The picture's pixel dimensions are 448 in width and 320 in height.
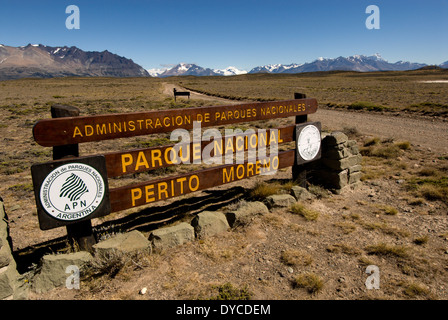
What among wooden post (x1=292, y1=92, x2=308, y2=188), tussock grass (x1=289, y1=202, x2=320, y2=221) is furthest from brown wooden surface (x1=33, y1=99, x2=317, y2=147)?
tussock grass (x1=289, y1=202, x2=320, y2=221)

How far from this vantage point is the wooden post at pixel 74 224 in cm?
370

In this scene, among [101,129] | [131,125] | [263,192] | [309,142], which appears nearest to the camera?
[101,129]

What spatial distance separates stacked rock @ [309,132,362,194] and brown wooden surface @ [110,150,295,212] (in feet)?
6.29

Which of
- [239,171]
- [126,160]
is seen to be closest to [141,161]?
[126,160]

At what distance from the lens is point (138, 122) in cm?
418

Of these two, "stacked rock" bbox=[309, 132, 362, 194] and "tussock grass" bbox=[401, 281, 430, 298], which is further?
"stacked rock" bbox=[309, 132, 362, 194]

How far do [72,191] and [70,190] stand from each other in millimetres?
29

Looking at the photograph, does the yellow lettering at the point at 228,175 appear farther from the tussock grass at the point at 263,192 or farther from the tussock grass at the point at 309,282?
the tussock grass at the point at 309,282

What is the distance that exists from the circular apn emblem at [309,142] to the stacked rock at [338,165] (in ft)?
1.06

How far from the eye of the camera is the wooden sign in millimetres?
3473

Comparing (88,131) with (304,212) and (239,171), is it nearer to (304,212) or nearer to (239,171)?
(239,171)

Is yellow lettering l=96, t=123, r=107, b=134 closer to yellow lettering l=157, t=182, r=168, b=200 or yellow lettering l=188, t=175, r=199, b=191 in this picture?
yellow lettering l=157, t=182, r=168, b=200

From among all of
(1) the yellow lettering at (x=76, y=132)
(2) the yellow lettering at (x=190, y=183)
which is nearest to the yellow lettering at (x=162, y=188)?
(2) the yellow lettering at (x=190, y=183)
